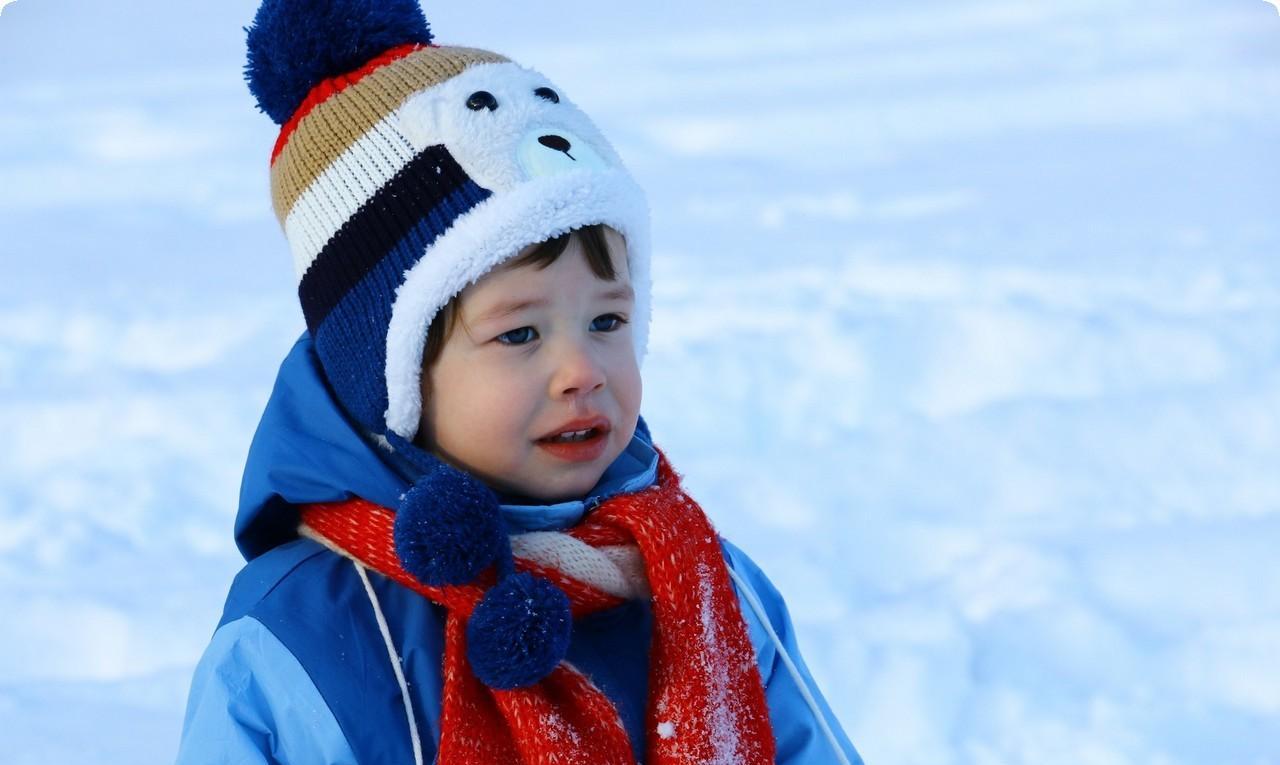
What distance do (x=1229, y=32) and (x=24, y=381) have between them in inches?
182

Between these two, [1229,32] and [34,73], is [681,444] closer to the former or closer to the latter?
[34,73]

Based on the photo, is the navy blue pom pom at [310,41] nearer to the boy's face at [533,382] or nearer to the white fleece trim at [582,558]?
the boy's face at [533,382]

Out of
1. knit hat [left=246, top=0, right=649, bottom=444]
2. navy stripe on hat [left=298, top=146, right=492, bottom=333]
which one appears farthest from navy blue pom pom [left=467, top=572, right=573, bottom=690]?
navy stripe on hat [left=298, top=146, right=492, bottom=333]

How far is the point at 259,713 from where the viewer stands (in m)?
1.31

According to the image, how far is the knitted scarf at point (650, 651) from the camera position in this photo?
130 cm

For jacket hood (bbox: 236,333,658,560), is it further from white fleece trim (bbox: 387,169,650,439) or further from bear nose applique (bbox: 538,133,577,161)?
bear nose applique (bbox: 538,133,577,161)

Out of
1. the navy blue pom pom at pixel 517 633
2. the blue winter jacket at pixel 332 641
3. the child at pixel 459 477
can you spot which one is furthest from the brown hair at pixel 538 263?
the navy blue pom pom at pixel 517 633

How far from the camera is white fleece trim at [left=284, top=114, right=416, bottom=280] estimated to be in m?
1.42

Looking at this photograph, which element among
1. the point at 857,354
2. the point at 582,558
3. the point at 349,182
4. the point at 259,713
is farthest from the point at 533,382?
the point at 857,354

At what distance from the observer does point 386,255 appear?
1.41 m

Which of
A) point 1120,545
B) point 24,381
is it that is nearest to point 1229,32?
point 1120,545

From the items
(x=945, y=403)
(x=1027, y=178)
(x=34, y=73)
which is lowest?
(x=945, y=403)

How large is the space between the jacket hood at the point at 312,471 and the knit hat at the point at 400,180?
0.03 m

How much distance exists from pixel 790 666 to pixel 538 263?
0.52m
